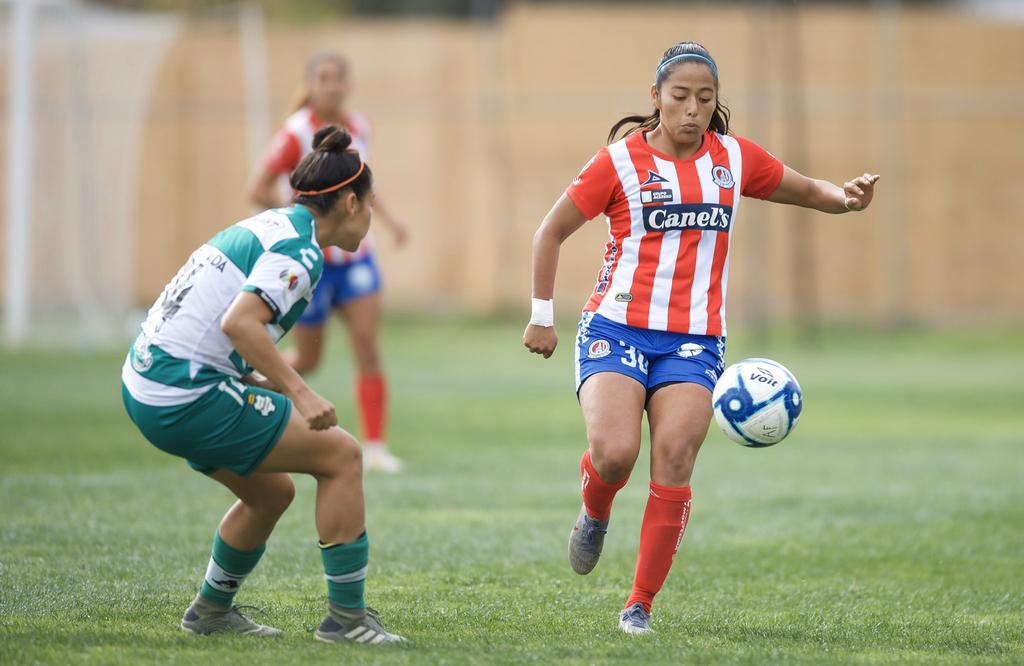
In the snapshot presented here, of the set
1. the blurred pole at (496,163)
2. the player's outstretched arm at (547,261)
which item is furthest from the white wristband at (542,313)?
the blurred pole at (496,163)

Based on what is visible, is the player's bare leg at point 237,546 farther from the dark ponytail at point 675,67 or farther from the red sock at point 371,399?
the red sock at point 371,399

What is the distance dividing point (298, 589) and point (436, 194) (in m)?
21.8

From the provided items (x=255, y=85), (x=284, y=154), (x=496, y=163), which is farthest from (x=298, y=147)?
(x=255, y=85)

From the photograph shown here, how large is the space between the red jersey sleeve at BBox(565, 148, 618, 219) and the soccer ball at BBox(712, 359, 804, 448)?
827 millimetres

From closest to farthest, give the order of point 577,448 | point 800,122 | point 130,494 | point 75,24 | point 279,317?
point 279,317 → point 130,494 → point 577,448 → point 75,24 → point 800,122

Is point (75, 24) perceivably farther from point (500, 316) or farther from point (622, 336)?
point (622, 336)

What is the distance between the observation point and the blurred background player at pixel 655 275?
17.2 ft

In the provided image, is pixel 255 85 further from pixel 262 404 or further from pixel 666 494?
pixel 262 404

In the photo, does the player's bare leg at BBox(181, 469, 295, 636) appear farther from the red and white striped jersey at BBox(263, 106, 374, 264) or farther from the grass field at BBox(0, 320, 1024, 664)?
the red and white striped jersey at BBox(263, 106, 374, 264)

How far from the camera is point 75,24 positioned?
19.3 metres

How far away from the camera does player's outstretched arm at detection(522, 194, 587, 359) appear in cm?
538

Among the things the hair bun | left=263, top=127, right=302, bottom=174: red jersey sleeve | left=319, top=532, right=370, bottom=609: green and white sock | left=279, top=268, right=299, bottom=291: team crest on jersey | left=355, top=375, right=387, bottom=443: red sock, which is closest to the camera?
left=279, top=268, right=299, bottom=291: team crest on jersey

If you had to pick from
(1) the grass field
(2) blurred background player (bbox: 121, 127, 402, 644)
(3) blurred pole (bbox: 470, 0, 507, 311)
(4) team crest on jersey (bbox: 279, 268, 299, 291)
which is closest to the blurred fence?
(3) blurred pole (bbox: 470, 0, 507, 311)

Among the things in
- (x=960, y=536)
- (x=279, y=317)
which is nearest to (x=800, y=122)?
(x=960, y=536)
